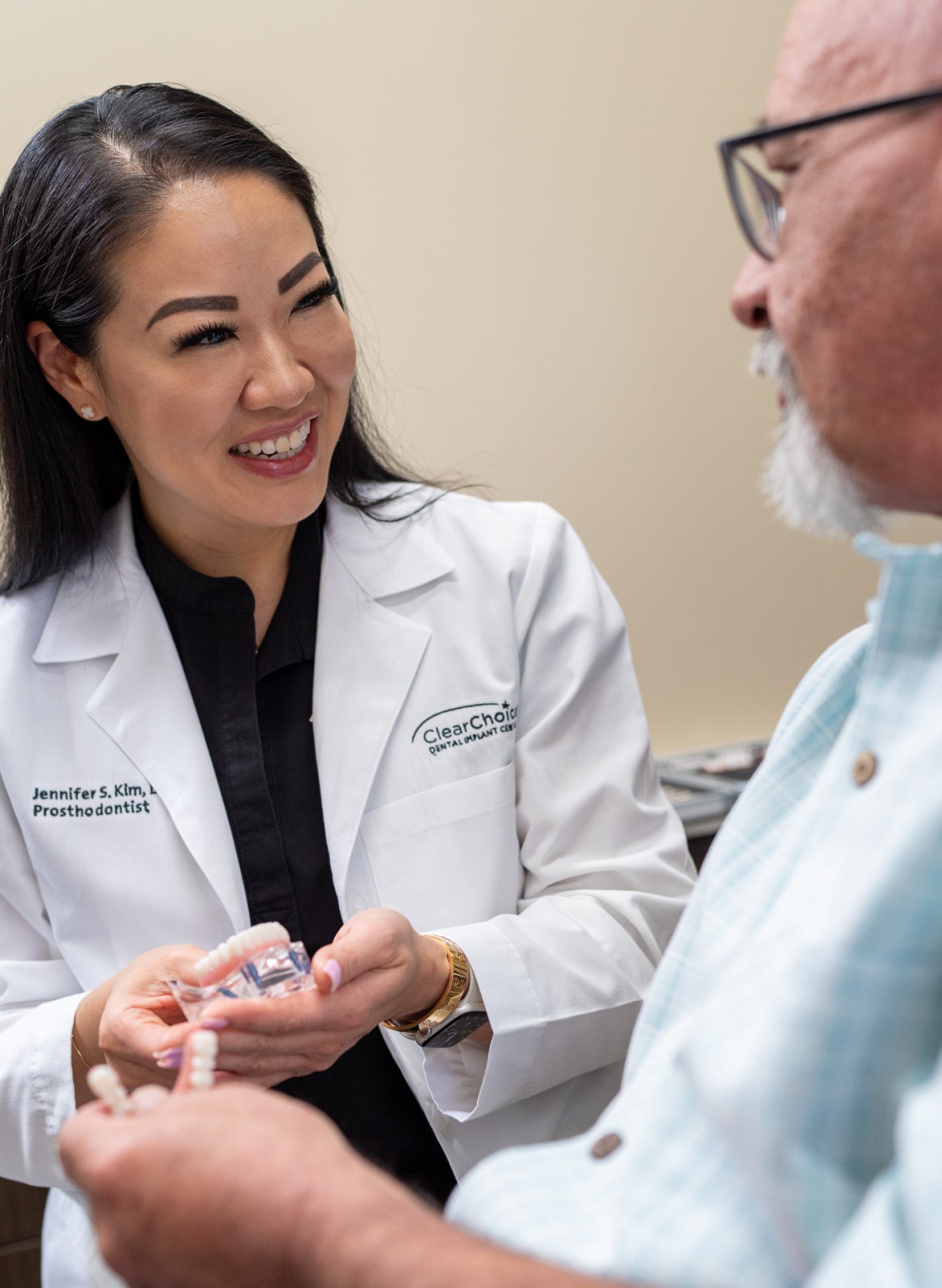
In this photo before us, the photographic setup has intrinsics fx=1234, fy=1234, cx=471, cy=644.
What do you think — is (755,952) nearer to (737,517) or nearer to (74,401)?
(74,401)

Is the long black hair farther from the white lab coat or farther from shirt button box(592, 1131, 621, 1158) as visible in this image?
shirt button box(592, 1131, 621, 1158)

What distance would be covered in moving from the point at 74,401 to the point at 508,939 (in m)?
0.85

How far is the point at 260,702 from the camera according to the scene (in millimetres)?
1539

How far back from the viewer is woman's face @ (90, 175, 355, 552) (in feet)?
4.47

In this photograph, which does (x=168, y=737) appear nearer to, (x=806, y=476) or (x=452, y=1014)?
(x=452, y=1014)

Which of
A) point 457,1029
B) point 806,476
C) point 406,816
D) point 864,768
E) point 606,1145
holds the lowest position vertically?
point 457,1029

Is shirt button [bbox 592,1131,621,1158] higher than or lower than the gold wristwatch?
higher

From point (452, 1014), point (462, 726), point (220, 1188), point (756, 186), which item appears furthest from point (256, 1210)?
point (462, 726)

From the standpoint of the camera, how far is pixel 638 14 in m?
2.38

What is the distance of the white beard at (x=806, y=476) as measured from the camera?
0.88m

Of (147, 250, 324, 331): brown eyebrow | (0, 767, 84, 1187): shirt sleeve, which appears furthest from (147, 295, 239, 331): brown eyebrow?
(0, 767, 84, 1187): shirt sleeve

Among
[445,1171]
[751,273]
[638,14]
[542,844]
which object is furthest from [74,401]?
[638,14]

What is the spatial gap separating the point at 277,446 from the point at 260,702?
32cm

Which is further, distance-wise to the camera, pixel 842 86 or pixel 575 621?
pixel 575 621
